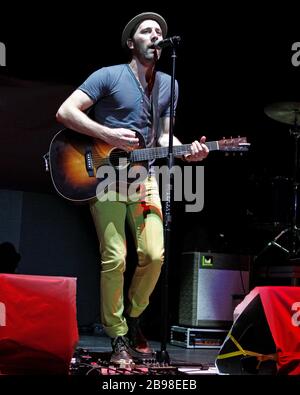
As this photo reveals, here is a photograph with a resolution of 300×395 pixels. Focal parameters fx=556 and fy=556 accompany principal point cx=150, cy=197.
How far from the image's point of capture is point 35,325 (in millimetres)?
2727

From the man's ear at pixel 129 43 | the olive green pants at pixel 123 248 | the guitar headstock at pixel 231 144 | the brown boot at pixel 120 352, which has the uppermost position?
the man's ear at pixel 129 43

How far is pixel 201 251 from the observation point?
5410mm

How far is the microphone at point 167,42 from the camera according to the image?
3.20 m

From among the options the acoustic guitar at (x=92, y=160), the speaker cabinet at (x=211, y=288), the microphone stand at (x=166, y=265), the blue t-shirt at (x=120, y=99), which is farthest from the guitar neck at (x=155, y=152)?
the speaker cabinet at (x=211, y=288)

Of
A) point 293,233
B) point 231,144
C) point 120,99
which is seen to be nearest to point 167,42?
point 120,99

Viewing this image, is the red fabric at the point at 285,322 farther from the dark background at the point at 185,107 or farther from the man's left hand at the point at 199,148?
the dark background at the point at 185,107

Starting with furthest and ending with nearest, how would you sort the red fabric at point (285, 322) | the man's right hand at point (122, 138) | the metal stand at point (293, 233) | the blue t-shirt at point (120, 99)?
the metal stand at point (293, 233), the blue t-shirt at point (120, 99), the man's right hand at point (122, 138), the red fabric at point (285, 322)

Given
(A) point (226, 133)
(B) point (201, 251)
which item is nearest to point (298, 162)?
(A) point (226, 133)

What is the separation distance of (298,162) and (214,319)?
7.03 ft

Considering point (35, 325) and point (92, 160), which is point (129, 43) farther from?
point (35, 325)

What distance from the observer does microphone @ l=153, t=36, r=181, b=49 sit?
3.20 meters

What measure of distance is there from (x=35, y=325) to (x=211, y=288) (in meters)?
2.84

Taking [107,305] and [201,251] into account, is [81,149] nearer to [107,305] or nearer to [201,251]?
[107,305]

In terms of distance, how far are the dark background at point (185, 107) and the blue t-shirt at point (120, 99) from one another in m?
1.39
